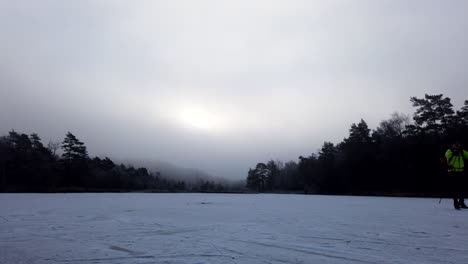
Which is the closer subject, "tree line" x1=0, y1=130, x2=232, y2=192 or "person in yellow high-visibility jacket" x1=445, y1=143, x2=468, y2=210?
"person in yellow high-visibility jacket" x1=445, y1=143, x2=468, y2=210

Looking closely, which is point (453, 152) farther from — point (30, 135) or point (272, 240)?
point (30, 135)

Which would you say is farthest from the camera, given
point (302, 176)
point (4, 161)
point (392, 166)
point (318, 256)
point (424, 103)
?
point (302, 176)

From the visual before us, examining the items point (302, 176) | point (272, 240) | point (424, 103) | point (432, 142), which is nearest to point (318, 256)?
point (272, 240)

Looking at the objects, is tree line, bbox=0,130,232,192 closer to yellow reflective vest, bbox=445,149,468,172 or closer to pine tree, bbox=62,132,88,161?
pine tree, bbox=62,132,88,161

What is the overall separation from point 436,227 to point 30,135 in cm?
5417

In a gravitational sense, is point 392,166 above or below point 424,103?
below

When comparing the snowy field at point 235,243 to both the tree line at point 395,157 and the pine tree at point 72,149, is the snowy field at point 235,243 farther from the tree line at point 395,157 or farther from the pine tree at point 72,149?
the pine tree at point 72,149

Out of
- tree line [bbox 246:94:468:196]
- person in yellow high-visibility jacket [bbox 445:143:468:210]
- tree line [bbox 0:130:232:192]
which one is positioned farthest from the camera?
tree line [bbox 0:130:232:192]

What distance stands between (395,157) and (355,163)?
16.6ft

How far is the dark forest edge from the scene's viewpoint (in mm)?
29625

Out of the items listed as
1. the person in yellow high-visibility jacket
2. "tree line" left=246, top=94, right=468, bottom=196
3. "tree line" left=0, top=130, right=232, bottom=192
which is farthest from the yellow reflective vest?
"tree line" left=0, top=130, right=232, bottom=192

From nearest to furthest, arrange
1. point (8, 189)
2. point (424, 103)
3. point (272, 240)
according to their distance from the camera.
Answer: point (272, 240)
point (424, 103)
point (8, 189)

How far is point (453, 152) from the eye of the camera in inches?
355

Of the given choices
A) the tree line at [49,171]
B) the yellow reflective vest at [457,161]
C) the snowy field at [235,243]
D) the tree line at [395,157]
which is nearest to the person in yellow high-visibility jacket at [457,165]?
the yellow reflective vest at [457,161]
